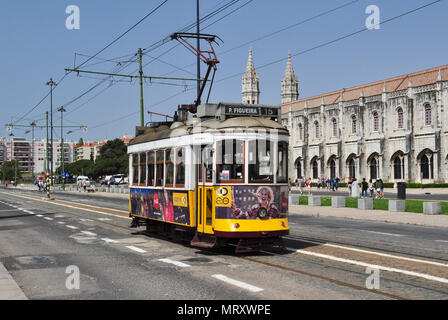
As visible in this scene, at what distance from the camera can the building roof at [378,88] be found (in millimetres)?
61822

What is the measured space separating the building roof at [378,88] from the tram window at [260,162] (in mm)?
53632

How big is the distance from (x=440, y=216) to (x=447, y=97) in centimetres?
3961

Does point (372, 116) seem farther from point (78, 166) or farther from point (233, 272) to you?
point (78, 166)

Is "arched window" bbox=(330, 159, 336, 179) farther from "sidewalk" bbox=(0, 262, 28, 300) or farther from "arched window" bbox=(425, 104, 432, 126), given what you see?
"sidewalk" bbox=(0, 262, 28, 300)

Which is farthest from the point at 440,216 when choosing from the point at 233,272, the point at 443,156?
the point at 443,156

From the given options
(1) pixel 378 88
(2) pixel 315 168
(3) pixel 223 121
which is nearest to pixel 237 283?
(3) pixel 223 121

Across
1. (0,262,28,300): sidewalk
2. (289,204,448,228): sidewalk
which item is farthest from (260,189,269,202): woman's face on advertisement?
(289,204,448,228): sidewalk

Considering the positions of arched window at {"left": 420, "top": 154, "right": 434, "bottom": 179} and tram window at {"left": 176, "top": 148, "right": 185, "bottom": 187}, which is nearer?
tram window at {"left": 176, "top": 148, "right": 185, "bottom": 187}

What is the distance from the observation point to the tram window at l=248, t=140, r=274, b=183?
37.0 feet

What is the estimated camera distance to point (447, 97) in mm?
58156

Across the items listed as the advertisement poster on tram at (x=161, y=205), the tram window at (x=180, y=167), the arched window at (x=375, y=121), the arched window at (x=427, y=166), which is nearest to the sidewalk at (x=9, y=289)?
the advertisement poster on tram at (x=161, y=205)

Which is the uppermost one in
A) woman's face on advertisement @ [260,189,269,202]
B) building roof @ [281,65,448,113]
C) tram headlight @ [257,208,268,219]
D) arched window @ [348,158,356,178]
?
building roof @ [281,65,448,113]

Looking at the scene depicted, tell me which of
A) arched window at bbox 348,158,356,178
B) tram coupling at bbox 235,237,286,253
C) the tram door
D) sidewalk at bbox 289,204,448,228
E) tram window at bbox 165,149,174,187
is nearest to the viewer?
tram coupling at bbox 235,237,286,253

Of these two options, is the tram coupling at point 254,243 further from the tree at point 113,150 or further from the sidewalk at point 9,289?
the tree at point 113,150
